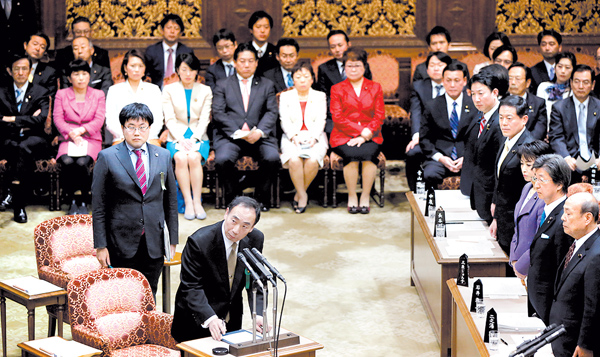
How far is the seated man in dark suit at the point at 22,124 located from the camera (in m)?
8.38

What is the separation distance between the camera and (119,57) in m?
9.87

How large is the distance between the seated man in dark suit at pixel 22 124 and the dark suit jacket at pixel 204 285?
14.4 ft

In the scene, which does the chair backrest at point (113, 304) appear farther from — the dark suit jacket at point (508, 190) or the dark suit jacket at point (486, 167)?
the dark suit jacket at point (486, 167)

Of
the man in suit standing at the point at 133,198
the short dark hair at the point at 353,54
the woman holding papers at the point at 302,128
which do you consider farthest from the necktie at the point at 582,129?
the man in suit standing at the point at 133,198

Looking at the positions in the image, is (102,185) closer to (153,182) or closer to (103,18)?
(153,182)

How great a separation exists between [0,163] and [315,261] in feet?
10.9

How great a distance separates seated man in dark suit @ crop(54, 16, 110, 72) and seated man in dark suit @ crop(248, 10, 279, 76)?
1564 millimetres

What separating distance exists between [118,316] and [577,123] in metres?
5.04

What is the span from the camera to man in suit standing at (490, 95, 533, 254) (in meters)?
5.45

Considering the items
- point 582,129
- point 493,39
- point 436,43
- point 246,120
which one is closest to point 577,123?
point 582,129

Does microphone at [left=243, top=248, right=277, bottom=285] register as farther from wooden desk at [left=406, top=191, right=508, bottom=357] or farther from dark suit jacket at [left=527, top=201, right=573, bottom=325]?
wooden desk at [left=406, top=191, right=508, bottom=357]

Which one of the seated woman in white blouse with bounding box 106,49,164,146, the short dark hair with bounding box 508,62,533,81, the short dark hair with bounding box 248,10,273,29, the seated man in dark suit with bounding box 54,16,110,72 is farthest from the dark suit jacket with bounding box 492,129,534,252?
the seated man in dark suit with bounding box 54,16,110,72

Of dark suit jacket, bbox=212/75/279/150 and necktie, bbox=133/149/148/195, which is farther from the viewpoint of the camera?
dark suit jacket, bbox=212/75/279/150

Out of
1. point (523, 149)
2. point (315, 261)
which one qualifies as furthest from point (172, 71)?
point (523, 149)
